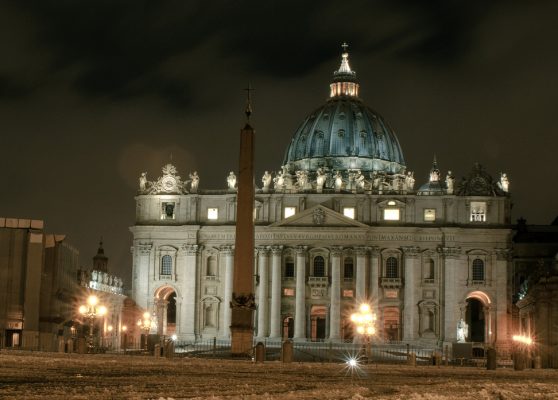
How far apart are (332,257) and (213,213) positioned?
12375mm

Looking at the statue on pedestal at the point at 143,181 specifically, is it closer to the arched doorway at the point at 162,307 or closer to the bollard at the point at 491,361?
the arched doorway at the point at 162,307

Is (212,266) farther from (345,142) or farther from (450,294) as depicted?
(345,142)

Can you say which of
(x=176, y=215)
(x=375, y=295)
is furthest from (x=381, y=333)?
(x=176, y=215)

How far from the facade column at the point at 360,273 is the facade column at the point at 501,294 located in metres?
12.0

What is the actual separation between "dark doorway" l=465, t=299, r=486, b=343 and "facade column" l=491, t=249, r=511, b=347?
16.9 metres

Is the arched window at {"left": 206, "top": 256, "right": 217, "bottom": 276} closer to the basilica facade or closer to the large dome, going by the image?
the basilica facade

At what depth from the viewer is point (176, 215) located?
123 metres

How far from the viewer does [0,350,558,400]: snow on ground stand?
30.0 meters

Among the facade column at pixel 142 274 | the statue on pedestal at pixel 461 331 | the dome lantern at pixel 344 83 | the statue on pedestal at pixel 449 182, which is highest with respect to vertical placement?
the dome lantern at pixel 344 83

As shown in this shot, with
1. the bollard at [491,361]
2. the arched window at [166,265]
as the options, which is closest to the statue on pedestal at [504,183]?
the arched window at [166,265]

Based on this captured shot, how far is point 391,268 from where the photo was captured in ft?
395

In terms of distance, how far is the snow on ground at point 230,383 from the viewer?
3002 centimetres

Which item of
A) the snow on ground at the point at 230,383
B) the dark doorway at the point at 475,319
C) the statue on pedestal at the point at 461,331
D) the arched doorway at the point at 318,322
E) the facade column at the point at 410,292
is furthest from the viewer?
the dark doorway at the point at 475,319

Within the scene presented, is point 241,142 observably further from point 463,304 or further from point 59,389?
point 463,304
